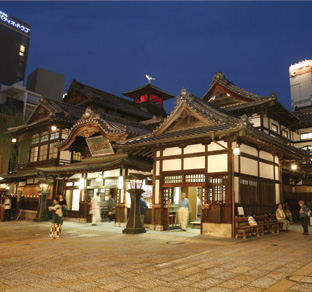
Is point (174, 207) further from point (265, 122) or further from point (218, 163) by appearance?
point (265, 122)

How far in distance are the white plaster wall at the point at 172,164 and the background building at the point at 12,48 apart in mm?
61358

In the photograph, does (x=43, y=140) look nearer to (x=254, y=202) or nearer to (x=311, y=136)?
(x=254, y=202)

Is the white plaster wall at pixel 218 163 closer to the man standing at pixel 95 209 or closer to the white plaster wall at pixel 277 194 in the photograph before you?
the white plaster wall at pixel 277 194

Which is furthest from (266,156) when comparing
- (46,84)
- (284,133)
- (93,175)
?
(46,84)

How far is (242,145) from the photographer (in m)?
14.7

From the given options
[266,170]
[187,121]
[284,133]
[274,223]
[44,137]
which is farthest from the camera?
[44,137]

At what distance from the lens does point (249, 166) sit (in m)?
15.2

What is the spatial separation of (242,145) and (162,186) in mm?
4895

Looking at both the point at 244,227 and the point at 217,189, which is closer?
the point at 244,227

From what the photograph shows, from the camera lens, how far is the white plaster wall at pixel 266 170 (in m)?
16.5

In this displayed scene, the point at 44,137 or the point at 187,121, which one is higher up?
the point at 44,137

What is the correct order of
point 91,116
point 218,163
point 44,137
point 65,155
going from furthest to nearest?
point 44,137 < point 65,155 < point 91,116 < point 218,163

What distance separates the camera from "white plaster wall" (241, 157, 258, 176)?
47.9 ft

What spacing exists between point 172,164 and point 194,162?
1.46 m
